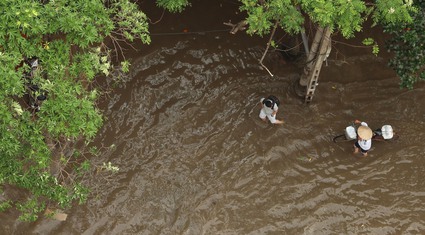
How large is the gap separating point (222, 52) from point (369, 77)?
371cm

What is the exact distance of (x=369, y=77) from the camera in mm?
10766

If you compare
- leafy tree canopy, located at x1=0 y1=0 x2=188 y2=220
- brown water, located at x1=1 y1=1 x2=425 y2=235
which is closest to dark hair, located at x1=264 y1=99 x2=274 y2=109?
brown water, located at x1=1 y1=1 x2=425 y2=235

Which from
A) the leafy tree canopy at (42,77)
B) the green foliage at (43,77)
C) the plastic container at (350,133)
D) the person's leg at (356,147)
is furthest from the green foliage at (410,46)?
the leafy tree canopy at (42,77)

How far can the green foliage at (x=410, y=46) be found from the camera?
26.7ft

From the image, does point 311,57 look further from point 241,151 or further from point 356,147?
point 241,151

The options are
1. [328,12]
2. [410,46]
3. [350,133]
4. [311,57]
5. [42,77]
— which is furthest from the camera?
[311,57]

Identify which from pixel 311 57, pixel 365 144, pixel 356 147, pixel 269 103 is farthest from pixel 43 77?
pixel 356 147

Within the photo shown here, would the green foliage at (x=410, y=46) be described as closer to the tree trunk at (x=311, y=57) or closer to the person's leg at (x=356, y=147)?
the tree trunk at (x=311, y=57)

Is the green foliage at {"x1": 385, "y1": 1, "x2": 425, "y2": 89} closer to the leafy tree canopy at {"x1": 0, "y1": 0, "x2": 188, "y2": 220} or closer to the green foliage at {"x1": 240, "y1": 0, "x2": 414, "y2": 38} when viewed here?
the green foliage at {"x1": 240, "y1": 0, "x2": 414, "y2": 38}

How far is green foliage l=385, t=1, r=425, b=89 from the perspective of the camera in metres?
8.15

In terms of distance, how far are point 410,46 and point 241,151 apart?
13.3 ft

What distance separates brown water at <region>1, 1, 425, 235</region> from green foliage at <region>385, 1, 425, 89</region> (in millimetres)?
1454

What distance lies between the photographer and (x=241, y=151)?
Answer: 958 centimetres

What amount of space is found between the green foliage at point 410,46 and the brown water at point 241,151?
4.77ft
